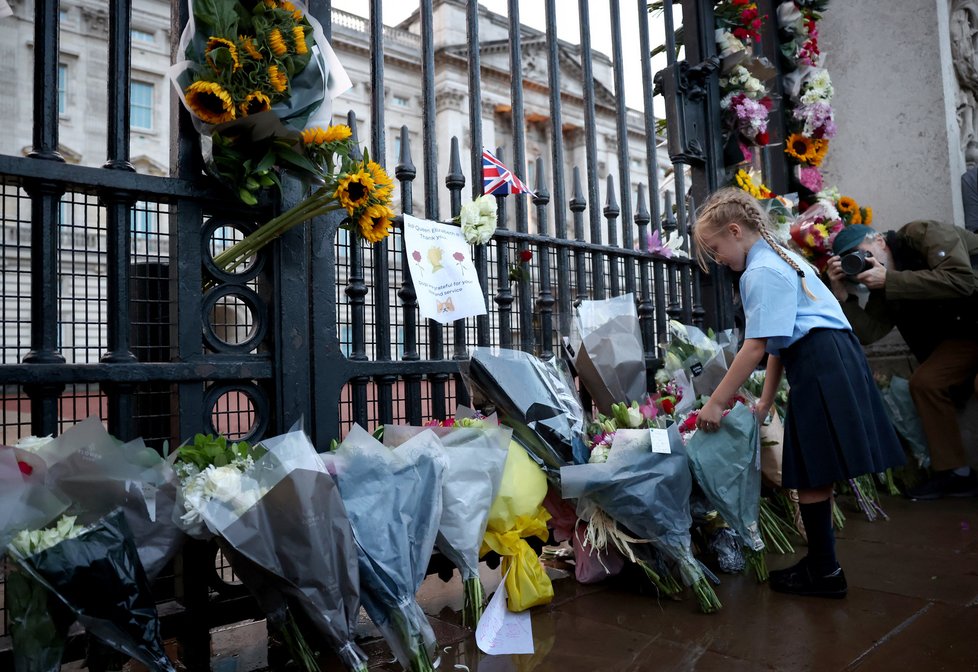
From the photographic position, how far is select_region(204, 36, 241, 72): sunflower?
227 centimetres

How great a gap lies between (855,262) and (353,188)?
314 centimetres

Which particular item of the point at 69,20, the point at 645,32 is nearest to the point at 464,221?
the point at 645,32

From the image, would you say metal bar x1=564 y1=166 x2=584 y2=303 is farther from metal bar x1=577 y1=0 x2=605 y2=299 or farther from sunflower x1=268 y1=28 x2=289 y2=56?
sunflower x1=268 y1=28 x2=289 y2=56

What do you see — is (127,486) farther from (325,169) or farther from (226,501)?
(325,169)

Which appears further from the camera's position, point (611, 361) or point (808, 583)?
point (611, 361)

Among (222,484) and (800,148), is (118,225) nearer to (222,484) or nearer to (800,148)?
(222,484)

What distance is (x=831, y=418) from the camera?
9.00 feet

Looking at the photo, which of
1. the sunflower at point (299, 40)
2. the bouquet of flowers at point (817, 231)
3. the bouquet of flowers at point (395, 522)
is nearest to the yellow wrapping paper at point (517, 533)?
the bouquet of flowers at point (395, 522)

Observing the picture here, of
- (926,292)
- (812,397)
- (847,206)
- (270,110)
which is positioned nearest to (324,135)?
(270,110)

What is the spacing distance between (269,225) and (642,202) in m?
2.63

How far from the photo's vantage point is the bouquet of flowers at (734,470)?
2785mm

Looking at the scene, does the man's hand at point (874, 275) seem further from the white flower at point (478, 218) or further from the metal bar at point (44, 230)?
the metal bar at point (44, 230)

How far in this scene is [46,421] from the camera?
2.14m

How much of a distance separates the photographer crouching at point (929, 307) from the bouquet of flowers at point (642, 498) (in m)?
2.28
